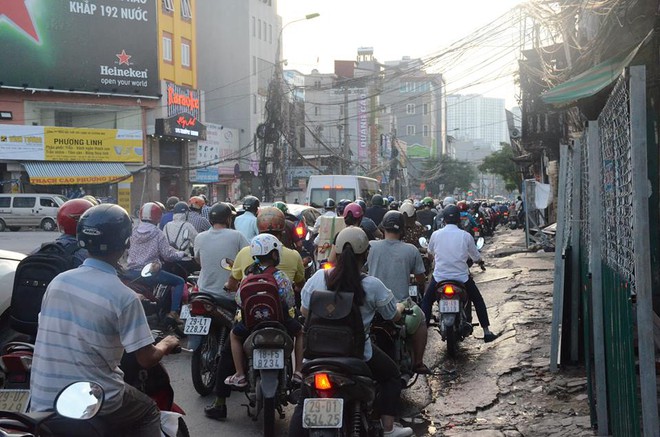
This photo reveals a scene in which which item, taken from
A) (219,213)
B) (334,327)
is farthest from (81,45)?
(334,327)

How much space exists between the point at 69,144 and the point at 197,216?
2829cm

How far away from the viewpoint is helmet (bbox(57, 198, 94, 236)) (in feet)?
18.8

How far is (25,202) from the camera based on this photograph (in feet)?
113

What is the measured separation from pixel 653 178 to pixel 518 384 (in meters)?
3.27

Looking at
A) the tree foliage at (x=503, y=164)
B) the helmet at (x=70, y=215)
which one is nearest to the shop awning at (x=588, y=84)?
the helmet at (x=70, y=215)

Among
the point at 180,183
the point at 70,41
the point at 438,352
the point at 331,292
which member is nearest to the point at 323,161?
the point at 180,183

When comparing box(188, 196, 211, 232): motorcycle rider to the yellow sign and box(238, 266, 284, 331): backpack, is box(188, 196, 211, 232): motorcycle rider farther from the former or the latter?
the yellow sign

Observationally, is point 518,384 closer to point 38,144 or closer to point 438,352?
point 438,352

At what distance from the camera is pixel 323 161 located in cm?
5425

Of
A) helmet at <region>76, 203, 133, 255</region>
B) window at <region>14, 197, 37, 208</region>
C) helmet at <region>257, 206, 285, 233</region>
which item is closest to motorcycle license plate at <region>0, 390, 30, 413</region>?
helmet at <region>76, 203, 133, 255</region>

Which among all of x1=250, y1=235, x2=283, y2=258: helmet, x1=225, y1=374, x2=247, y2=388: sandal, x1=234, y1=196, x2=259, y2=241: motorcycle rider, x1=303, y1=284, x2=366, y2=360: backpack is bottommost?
x1=225, y1=374, x2=247, y2=388: sandal

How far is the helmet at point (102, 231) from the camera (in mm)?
3250

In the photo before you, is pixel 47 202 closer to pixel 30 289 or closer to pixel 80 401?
pixel 30 289

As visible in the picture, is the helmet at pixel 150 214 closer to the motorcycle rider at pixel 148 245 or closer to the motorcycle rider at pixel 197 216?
the motorcycle rider at pixel 148 245
